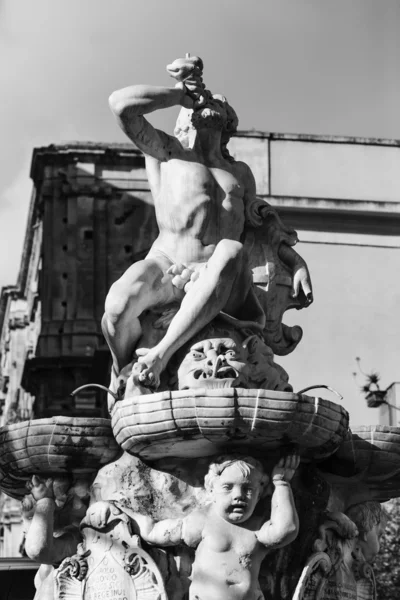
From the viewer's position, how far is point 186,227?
43.3ft

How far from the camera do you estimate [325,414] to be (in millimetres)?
12195

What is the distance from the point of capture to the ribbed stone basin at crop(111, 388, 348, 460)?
11.8 metres

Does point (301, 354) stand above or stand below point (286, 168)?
below

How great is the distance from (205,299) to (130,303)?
56 cm

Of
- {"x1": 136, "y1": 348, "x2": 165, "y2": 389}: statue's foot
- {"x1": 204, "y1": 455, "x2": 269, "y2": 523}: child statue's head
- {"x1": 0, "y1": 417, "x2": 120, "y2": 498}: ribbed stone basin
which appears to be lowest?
{"x1": 204, "y1": 455, "x2": 269, "y2": 523}: child statue's head

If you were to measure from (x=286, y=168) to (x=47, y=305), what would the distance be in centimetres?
665

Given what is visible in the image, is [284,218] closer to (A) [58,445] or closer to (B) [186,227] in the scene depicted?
(B) [186,227]

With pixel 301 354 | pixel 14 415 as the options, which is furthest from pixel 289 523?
pixel 14 415

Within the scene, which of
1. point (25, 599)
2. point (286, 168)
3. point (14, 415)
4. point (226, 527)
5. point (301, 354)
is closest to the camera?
point (226, 527)

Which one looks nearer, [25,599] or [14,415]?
[25,599]

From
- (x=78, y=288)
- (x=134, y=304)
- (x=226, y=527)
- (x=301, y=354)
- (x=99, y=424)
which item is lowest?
(x=226, y=527)

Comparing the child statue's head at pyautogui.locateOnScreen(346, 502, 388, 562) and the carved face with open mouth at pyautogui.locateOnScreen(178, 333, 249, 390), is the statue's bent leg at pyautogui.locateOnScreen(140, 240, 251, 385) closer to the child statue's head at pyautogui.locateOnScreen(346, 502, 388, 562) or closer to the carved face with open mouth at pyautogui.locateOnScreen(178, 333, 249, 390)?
the carved face with open mouth at pyautogui.locateOnScreen(178, 333, 249, 390)

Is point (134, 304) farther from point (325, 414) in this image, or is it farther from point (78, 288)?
point (78, 288)

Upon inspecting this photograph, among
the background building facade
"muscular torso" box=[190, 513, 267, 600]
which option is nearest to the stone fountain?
"muscular torso" box=[190, 513, 267, 600]
